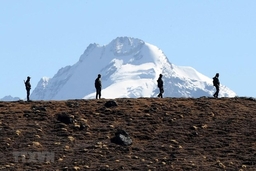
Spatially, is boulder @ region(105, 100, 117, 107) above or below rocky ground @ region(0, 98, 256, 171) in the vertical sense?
above

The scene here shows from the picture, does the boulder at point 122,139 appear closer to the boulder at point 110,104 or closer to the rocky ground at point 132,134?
the rocky ground at point 132,134

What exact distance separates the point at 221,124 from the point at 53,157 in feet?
40.5

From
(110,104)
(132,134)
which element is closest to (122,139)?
(132,134)

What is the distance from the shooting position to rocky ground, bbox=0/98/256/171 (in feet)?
177

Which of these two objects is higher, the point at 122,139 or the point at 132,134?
the point at 132,134

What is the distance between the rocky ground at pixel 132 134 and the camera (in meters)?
54.1

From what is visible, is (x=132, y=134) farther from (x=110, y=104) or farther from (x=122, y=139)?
(x=110, y=104)

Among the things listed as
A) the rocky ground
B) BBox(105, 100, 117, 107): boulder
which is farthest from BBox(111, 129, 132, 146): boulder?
BBox(105, 100, 117, 107): boulder

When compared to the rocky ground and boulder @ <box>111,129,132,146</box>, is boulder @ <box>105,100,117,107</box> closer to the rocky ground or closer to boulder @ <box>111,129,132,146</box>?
the rocky ground

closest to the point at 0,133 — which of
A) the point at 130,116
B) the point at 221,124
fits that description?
the point at 130,116

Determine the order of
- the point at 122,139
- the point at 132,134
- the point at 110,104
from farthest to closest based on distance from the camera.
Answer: the point at 110,104 < the point at 132,134 < the point at 122,139

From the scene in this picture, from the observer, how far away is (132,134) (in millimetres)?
58656

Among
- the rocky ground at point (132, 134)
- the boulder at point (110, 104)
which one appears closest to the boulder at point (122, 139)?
the rocky ground at point (132, 134)

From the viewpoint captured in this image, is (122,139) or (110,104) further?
(110,104)
